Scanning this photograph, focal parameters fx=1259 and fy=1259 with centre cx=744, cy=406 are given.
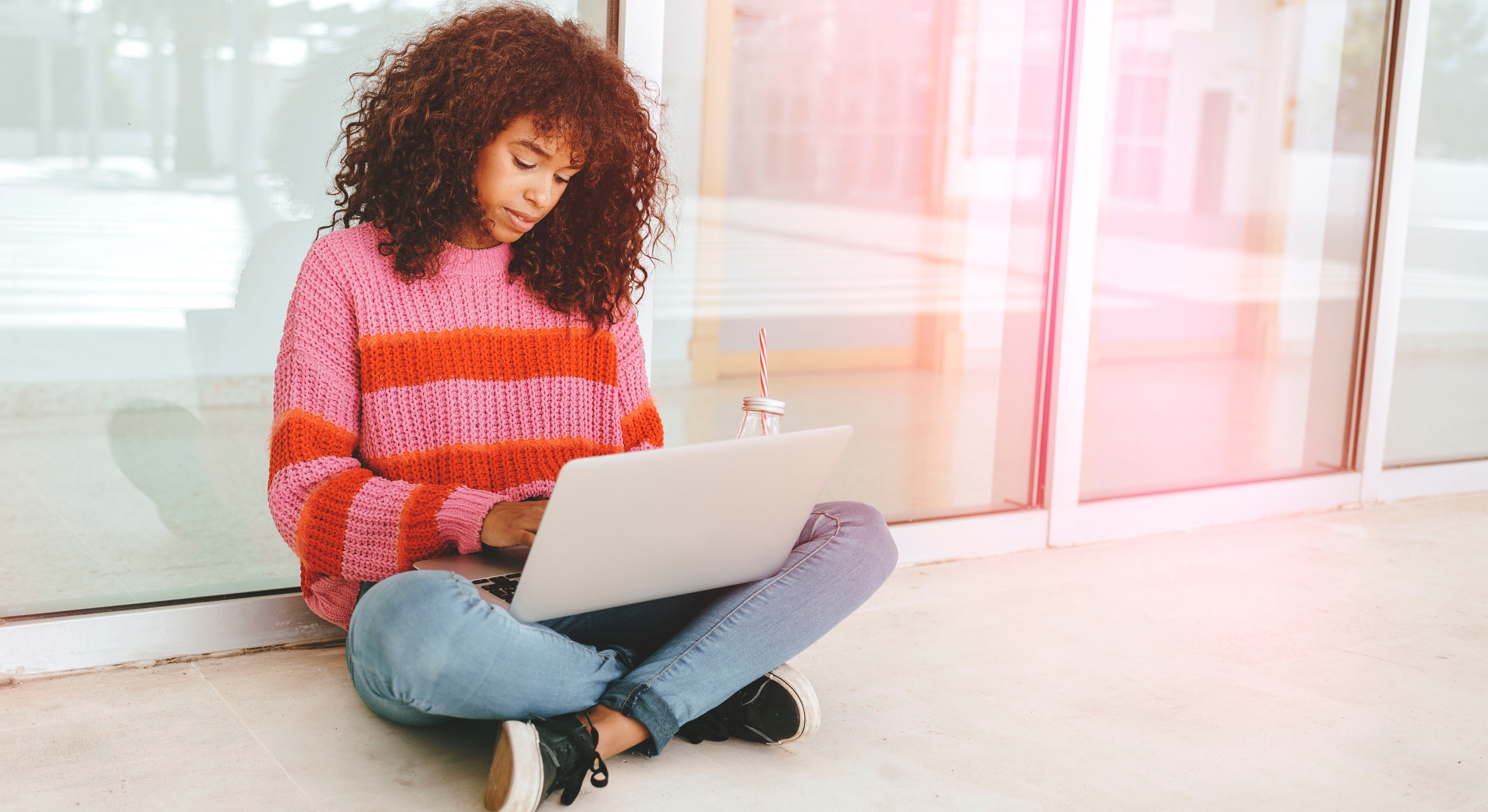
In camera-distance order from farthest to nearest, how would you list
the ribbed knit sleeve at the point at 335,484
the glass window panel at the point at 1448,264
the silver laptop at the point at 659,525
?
1. the glass window panel at the point at 1448,264
2. the ribbed knit sleeve at the point at 335,484
3. the silver laptop at the point at 659,525

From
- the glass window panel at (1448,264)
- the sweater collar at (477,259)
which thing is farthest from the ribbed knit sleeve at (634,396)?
the glass window panel at (1448,264)

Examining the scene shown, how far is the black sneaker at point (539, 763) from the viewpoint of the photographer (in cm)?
128

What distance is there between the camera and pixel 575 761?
4.38 ft

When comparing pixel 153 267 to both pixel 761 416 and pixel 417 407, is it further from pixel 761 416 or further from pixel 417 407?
pixel 761 416

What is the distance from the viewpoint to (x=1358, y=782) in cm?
154

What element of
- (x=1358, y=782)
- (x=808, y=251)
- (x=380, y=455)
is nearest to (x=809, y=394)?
(x=808, y=251)

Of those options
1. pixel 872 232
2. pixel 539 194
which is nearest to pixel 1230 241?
pixel 872 232

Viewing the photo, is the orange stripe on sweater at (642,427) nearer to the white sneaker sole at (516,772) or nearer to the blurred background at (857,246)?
the blurred background at (857,246)

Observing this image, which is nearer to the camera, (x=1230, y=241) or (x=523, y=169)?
(x=523, y=169)

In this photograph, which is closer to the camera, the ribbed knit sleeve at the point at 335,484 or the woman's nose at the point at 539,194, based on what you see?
the ribbed knit sleeve at the point at 335,484

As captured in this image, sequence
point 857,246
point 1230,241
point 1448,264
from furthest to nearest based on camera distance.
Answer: point 1448,264 < point 1230,241 < point 857,246

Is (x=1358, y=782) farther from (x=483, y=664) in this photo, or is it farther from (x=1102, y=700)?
(x=483, y=664)

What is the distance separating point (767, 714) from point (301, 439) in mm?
645

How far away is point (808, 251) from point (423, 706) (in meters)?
1.22
